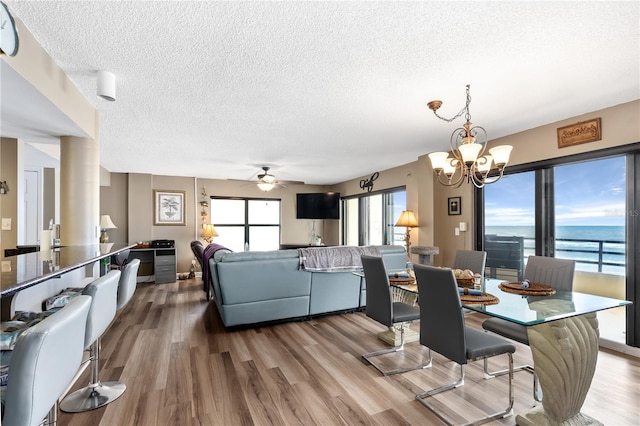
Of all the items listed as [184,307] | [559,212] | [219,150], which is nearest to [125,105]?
[219,150]

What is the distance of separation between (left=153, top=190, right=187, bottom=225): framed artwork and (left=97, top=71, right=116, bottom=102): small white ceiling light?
5139mm

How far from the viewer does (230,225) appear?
7852 millimetres

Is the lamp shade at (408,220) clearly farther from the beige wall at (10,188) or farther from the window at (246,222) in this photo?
the beige wall at (10,188)

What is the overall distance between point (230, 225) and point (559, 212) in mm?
6634

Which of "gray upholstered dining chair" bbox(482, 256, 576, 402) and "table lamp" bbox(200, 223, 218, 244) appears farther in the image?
"table lamp" bbox(200, 223, 218, 244)

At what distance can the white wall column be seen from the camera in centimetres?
278

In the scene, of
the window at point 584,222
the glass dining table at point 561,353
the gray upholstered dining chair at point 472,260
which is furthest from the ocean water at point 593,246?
the glass dining table at point 561,353

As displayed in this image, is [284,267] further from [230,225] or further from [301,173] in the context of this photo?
[230,225]

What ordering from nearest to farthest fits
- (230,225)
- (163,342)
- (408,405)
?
(408,405), (163,342), (230,225)

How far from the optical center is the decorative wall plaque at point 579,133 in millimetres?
3082

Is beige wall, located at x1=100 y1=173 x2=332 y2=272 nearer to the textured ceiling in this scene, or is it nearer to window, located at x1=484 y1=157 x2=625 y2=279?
the textured ceiling

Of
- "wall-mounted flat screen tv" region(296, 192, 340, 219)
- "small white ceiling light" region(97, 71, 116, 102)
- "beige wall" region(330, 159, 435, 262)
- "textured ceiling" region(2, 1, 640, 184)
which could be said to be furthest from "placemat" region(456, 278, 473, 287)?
"wall-mounted flat screen tv" region(296, 192, 340, 219)

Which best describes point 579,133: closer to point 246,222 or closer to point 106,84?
point 106,84

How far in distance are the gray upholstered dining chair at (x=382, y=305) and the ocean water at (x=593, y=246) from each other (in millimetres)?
2066
